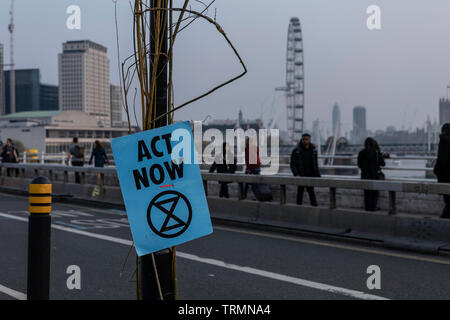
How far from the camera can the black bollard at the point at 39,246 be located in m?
5.04

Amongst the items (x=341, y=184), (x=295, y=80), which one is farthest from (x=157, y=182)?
(x=295, y=80)

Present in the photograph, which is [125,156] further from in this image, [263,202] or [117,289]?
[263,202]

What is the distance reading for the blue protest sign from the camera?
3.83 m

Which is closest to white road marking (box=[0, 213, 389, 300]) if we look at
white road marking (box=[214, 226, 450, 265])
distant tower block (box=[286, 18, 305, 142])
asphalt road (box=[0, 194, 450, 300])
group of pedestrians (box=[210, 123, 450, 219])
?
asphalt road (box=[0, 194, 450, 300])

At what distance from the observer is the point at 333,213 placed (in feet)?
36.2

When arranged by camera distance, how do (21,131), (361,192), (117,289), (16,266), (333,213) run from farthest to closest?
(21,131), (361,192), (333,213), (16,266), (117,289)

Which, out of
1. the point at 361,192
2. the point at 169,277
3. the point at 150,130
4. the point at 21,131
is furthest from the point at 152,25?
the point at 21,131

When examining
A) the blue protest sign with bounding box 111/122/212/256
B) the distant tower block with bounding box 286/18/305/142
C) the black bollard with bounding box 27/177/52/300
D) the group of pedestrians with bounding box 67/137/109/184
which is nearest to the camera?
the blue protest sign with bounding box 111/122/212/256

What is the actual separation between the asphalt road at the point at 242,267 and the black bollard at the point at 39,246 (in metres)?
0.93

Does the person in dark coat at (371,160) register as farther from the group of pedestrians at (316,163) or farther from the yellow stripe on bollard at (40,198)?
the yellow stripe on bollard at (40,198)

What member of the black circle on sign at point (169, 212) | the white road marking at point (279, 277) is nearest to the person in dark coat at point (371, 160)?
the white road marking at point (279, 277)

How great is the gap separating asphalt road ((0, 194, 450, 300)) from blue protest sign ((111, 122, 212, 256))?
2.05 m

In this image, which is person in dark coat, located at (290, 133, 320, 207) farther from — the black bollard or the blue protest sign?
the blue protest sign
